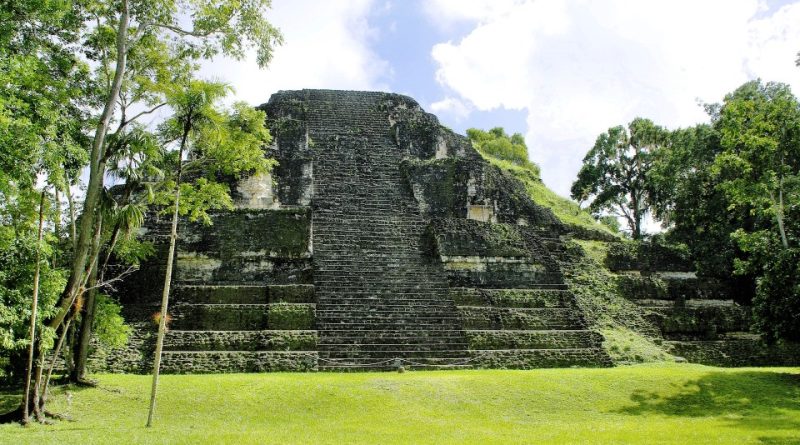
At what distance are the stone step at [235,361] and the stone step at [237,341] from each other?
17 cm

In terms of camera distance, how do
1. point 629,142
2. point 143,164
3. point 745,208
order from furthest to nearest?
point 629,142, point 745,208, point 143,164

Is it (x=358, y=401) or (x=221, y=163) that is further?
(x=221, y=163)

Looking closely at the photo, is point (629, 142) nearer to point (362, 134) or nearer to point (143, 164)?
point (362, 134)

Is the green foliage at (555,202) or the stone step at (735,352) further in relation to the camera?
the green foliage at (555,202)

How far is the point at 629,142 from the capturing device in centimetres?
3072

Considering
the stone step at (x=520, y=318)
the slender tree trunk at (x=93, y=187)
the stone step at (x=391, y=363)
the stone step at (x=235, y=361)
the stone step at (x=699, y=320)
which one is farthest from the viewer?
the stone step at (x=699, y=320)

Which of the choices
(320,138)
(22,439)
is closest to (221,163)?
(22,439)

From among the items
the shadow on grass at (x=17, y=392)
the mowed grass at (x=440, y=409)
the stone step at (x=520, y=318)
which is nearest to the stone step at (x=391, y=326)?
the stone step at (x=520, y=318)

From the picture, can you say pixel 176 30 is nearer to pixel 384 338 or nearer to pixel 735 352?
pixel 384 338

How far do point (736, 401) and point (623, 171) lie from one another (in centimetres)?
2197

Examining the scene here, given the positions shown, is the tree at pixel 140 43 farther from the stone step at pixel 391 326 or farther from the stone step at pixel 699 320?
the stone step at pixel 699 320

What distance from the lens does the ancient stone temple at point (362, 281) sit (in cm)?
1230

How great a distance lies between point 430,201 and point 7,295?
471 inches

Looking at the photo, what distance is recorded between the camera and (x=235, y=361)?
11.8 metres
